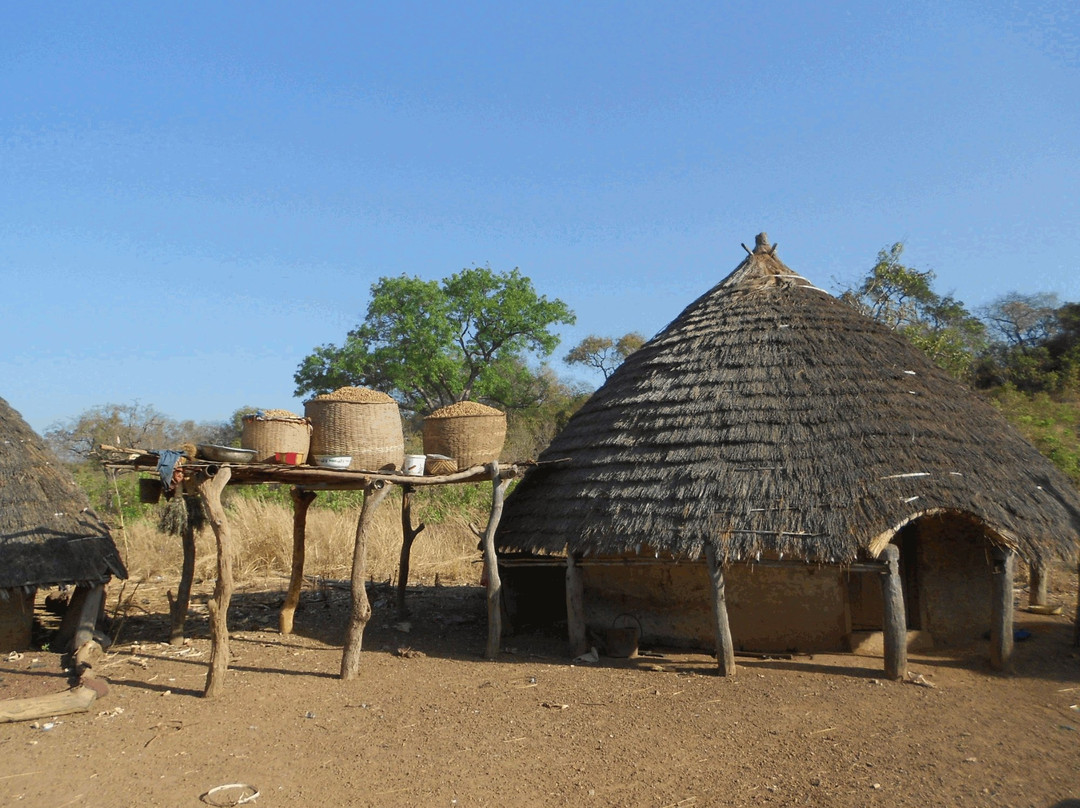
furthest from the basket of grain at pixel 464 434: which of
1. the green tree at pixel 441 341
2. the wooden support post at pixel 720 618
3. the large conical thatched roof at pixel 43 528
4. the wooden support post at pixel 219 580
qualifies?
the green tree at pixel 441 341

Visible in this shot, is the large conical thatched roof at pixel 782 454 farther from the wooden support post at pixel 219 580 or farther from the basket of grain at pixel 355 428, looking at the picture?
the wooden support post at pixel 219 580

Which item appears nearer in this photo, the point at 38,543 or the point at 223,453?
the point at 223,453

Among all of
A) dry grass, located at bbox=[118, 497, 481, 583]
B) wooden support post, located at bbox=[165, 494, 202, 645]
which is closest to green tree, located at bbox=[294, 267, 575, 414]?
dry grass, located at bbox=[118, 497, 481, 583]

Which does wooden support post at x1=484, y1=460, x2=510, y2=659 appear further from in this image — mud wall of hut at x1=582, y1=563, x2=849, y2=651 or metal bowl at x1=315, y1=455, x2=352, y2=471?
metal bowl at x1=315, y1=455, x2=352, y2=471

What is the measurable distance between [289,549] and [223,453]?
757cm

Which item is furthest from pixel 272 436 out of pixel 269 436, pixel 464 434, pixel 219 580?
pixel 464 434

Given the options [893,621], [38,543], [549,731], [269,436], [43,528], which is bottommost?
[549,731]

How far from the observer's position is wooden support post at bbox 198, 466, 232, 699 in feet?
20.8

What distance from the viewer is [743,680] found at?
6.70m

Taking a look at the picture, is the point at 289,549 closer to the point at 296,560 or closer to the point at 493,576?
the point at 296,560

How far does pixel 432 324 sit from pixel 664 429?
18587 mm

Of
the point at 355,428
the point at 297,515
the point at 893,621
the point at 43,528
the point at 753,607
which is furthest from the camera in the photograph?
the point at 297,515

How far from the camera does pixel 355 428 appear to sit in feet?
23.6

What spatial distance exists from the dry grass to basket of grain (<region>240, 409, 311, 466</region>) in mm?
5889
